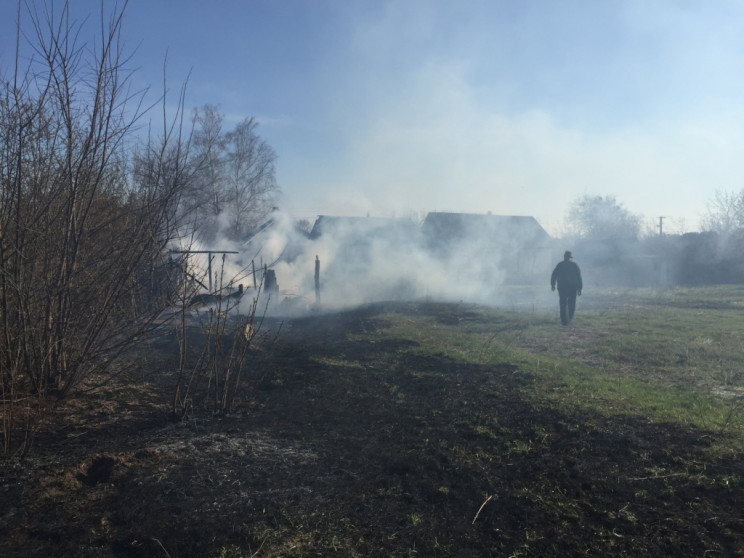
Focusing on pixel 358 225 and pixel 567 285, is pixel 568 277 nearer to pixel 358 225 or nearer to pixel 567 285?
pixel 567 285

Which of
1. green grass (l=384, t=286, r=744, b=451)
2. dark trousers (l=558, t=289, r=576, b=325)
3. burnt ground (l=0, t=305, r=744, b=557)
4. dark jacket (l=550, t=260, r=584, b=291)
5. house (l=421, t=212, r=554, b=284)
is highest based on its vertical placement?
house (l=421, t=212, r=554, b=284)

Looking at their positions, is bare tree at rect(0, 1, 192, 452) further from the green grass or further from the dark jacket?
the dark jacket

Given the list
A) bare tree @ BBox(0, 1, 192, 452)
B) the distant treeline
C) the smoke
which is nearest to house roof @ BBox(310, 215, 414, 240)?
the smoke

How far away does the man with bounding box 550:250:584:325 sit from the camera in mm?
11773

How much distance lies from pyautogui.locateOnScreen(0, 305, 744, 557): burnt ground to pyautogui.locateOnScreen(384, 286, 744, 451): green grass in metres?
0.59

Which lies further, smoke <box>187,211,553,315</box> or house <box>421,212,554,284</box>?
house <box>421,212,554,284</box>

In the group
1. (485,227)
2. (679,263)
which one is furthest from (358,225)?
(679,263)

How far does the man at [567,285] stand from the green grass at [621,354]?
16.2 inches

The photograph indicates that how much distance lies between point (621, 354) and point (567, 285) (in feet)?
11.6

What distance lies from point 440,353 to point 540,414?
10.6ft

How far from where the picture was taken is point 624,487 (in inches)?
137

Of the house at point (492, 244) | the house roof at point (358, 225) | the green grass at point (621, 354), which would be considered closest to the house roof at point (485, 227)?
the house at point (492, 244)

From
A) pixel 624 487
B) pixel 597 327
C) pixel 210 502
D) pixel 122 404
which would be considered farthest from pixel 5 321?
pixel 597 327

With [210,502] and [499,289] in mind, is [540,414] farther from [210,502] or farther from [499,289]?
[499,289]
